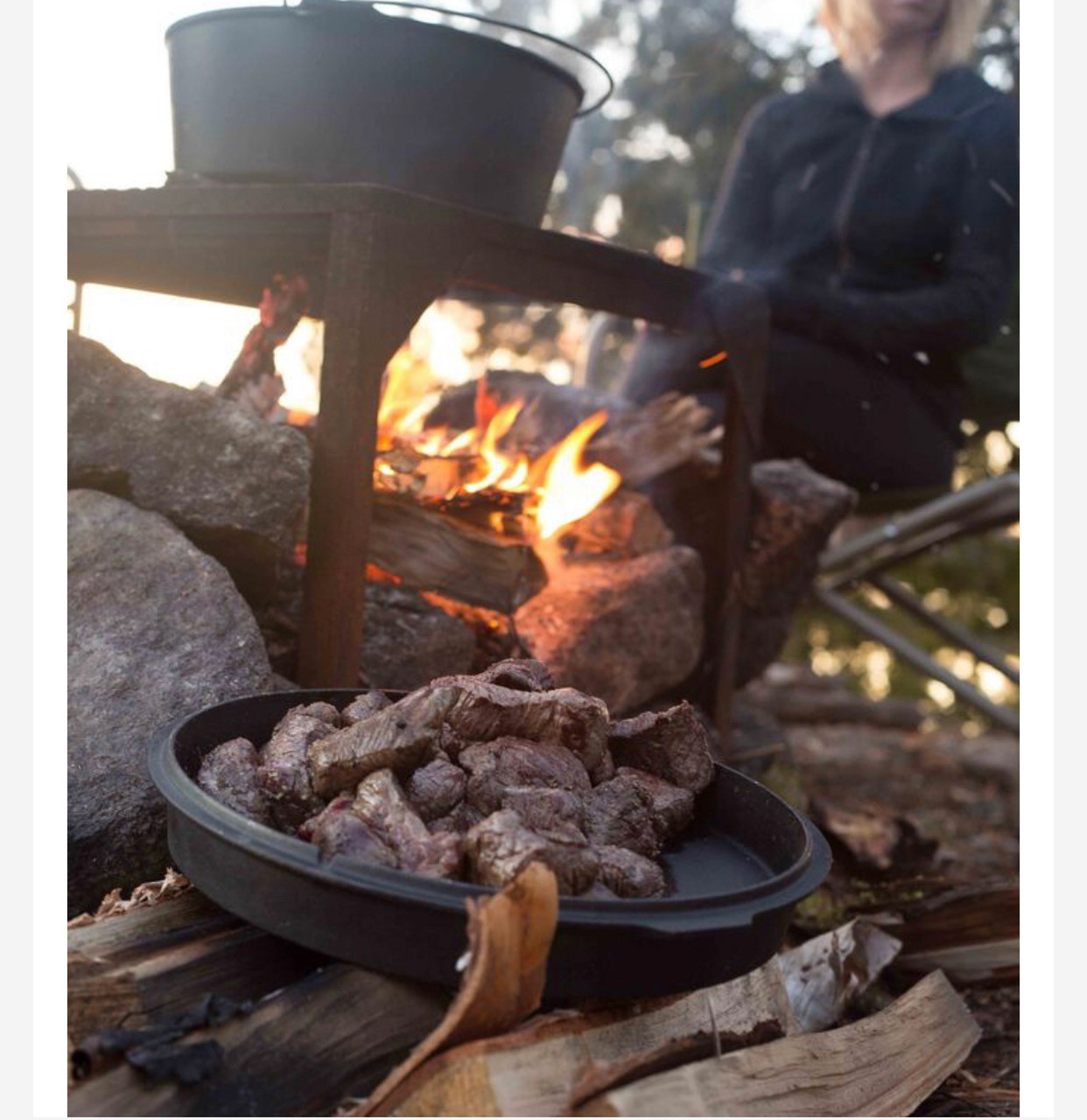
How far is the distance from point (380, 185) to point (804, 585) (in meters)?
1.79

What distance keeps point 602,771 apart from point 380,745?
1.11 ft

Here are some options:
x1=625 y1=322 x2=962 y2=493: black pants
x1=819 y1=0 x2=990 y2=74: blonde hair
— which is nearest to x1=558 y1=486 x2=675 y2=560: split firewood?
x1=625 y1=322 x2=962 y2=493: black pants

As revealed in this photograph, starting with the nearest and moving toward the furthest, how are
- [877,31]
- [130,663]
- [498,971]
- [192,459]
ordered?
[498,971]
[130,663]
[192,459]
[877,31]

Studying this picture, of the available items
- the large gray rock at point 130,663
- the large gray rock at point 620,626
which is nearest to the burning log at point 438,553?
the large gray rock at point 620,626

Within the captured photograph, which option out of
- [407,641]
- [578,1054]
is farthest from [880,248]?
[578,1054]

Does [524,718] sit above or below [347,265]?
below

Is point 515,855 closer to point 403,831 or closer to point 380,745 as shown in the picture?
point 403,831

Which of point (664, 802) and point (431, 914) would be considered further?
point (664, 802)

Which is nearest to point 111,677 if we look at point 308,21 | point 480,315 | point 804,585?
point 308,21

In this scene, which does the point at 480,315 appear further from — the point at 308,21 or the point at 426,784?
the point at 426,784

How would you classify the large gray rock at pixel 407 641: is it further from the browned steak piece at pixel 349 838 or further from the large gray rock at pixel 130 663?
the browned steak piece at pixel 349 838

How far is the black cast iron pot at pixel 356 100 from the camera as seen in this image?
2.29m

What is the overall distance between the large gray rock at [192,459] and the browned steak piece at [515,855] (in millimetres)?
1060

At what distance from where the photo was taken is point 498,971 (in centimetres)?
131
